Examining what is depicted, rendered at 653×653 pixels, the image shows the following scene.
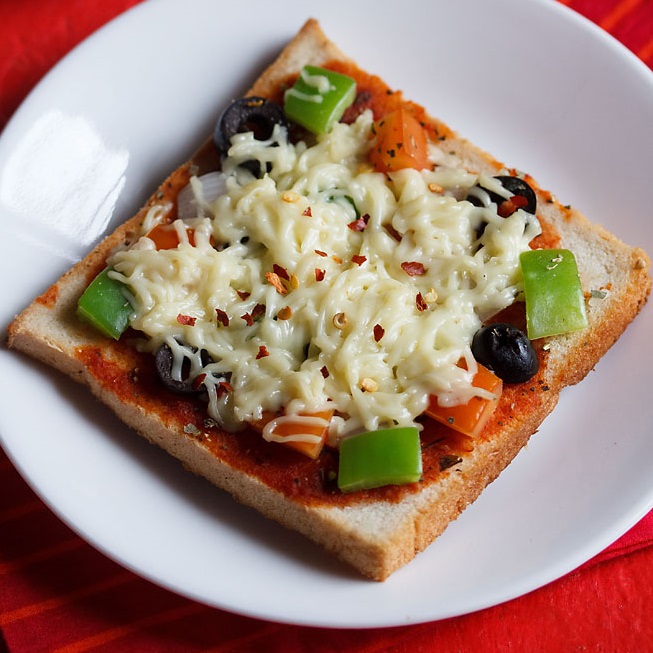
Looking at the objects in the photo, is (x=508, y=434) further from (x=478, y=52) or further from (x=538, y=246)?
(x=478, y=52)

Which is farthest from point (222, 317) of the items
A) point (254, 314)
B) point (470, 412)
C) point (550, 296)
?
point (550, 296)

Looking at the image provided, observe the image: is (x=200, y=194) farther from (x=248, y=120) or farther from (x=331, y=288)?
(x=331, y=288)

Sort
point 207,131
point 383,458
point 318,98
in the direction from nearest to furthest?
1. point 383,458
2. point 318,98
3. point 207,131

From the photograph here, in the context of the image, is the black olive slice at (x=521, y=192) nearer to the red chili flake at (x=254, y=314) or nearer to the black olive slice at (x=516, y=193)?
the black olive slice at (x=516, y=193)

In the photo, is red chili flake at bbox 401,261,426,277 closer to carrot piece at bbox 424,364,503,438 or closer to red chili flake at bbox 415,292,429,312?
red chili flake at bbox 415,292,429,312

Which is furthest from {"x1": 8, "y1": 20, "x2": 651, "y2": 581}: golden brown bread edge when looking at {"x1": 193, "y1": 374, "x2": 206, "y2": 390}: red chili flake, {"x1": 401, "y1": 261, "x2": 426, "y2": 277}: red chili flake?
{"x1": 401, "y1": 261, "x2": 426, "y2": 277}: red chili flake

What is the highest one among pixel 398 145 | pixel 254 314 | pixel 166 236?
pixel 398 145

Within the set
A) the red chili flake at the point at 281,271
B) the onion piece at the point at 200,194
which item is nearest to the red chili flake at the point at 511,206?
the red chili flake at the point at 281,271

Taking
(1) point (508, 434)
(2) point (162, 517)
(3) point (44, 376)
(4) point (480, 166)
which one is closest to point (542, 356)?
(1) point (508, 434)
